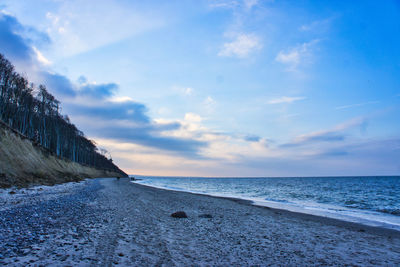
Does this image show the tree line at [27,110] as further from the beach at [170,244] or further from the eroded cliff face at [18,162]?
the beach at [170,244]

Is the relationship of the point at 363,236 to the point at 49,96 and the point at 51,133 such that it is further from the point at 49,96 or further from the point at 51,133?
the point at 51,133

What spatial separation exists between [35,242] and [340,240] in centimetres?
1105

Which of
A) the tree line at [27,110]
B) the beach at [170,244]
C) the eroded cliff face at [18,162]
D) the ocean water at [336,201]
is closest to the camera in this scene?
the beach at [170,244]

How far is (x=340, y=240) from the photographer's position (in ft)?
29.0

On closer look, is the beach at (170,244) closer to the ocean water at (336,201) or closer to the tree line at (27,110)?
the ocean water at (336,201)

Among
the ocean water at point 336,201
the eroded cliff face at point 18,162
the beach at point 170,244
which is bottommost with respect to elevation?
the ocean water at point 336,201

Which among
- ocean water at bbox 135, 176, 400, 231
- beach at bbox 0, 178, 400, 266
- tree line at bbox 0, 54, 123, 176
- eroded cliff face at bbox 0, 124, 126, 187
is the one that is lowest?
ocean water at bbox 135, 176, 400, 231

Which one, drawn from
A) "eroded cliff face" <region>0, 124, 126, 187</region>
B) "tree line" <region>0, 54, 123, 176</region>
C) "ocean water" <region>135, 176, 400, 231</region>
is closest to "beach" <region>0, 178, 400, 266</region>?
"ocean water" <region>135, 176, 400, 231</region>

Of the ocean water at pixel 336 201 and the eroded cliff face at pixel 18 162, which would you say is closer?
the ocean water at pixel 336 201

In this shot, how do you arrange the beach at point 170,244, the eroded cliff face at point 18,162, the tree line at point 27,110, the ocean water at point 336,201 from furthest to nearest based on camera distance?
the tree line at point 27,110
the eroded cliff face at point 18,162
the ocean water at point 336,201
the beach at point 170,244

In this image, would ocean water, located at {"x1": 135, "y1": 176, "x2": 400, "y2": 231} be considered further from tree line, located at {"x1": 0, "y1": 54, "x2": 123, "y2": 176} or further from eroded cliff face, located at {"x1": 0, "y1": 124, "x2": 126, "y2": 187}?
tree line, located at {"x1": 0, "y1": 54, "x2": 123, "y2": 176}

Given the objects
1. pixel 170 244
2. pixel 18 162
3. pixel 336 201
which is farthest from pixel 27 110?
pixel 336 201

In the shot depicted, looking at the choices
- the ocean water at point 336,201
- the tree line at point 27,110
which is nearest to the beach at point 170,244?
the ocean water at point 336,201

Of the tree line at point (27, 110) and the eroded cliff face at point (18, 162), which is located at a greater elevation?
the tree line at point (27, 110)
